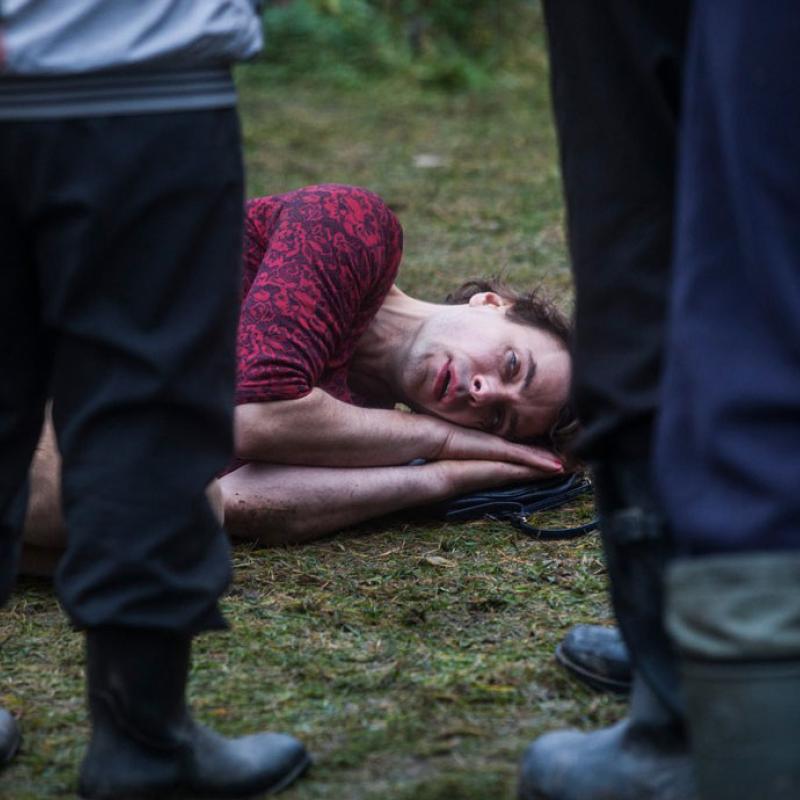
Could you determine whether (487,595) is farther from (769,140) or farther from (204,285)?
(769,140)

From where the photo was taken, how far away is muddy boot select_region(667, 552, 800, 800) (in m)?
1.31

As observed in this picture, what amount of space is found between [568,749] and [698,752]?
0.34 m

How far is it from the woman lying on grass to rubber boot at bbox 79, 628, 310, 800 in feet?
3.16

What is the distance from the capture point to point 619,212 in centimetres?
160

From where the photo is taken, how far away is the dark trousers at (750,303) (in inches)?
51.4

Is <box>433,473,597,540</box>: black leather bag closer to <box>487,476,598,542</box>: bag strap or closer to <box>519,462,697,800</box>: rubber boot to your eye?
<box>487,476,598,542</box>: bag strap

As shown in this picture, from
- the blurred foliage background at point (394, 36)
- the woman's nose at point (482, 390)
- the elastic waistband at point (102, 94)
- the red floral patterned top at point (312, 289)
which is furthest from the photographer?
the blurred foliage background at point (394, 36)

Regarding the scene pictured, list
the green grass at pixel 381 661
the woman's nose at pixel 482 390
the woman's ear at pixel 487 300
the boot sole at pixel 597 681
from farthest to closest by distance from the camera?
the woman's ear at pixel 487 300
the woman's nose at pixel 482 390
the boot sole at pixel 597 681
the green grass at pixel 381 661

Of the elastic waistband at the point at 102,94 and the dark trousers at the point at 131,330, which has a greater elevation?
the elastic waistband at the point at 102,94

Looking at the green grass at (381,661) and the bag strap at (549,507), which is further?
the bag strap at (549,507)


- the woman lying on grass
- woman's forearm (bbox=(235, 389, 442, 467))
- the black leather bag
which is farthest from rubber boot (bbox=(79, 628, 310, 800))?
the black leather bag

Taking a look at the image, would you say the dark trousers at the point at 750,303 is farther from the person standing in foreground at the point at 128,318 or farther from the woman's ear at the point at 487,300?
the woman's ear at the point at 487,300

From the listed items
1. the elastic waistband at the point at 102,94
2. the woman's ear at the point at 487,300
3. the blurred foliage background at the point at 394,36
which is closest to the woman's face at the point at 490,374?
the woman's ear at the point at 487,300

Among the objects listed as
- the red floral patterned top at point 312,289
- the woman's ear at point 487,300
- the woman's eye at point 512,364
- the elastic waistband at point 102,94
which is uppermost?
the elastic waistband at point 102,94
